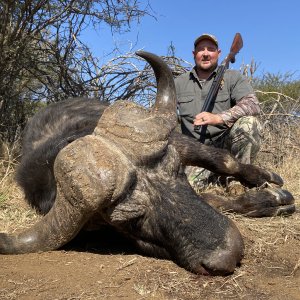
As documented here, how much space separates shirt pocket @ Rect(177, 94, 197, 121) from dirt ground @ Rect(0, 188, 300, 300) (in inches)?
91.6

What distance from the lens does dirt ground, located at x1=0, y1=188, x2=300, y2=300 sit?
245 centimetres

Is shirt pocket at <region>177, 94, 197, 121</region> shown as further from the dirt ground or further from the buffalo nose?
the buffalo nose

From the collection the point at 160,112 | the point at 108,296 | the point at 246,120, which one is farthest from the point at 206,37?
the point at 108,296

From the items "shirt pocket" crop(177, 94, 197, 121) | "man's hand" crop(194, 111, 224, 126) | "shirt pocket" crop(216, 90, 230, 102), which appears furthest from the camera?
"shirt pocket" crop(177, 94, 197, 121)

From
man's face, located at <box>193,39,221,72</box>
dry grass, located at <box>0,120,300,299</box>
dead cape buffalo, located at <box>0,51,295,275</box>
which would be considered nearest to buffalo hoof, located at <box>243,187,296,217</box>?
dry grass, located at <box>0,120,300,299</box>

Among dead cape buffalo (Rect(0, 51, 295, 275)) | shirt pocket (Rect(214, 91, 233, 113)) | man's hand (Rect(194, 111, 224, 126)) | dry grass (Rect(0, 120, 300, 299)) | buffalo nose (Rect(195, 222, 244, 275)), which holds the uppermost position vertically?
shirt pocket (Rect(214, 91, 233, 113))

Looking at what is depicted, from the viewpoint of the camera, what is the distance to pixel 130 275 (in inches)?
106

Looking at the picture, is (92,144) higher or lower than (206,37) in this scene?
lower

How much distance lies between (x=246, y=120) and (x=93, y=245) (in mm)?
2443

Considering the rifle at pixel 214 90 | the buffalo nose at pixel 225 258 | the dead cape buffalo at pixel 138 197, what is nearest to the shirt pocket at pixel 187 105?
the rifle at pixel 214 90

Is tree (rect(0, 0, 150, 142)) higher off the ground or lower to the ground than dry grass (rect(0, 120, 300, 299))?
higher

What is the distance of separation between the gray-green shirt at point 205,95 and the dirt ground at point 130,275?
219 cm

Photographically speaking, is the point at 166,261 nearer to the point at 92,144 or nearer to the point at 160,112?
the point at 92,144

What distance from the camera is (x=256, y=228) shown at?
12.0ft
